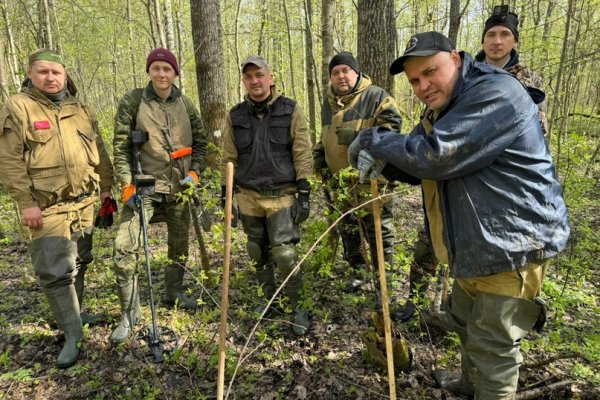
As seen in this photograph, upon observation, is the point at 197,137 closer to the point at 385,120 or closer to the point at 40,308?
the point at 385,120

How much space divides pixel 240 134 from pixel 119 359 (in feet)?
8.03

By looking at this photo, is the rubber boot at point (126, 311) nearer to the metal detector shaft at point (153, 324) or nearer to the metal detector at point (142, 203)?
the metal detector at point (142, 203)

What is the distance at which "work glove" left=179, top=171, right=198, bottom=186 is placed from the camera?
3569 mm

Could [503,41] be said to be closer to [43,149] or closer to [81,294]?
[43,149]

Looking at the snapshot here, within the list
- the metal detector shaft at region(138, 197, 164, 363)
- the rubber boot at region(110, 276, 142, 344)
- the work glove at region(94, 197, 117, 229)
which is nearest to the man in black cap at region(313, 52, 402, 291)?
the metal detector shaft at region(138, 197, 164, 363)

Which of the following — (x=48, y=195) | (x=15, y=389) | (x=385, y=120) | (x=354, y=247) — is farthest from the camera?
(x=354, y=247)

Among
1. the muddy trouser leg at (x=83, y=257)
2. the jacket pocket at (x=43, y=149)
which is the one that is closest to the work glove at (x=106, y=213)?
the muddy trouser leg at (x=83, y=257)

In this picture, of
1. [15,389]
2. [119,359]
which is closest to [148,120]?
[119,359]

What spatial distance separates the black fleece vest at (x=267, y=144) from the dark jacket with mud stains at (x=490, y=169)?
5.38ft

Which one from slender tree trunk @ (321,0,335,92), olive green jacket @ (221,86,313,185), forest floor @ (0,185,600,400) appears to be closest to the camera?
forest floor @ (0,185,600,400)

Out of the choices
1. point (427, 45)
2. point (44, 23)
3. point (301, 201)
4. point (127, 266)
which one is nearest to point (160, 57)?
point (301, 201)

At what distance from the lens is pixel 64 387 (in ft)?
10.2

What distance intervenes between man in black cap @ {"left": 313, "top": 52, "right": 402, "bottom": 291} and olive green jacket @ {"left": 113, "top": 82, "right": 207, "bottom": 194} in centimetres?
155

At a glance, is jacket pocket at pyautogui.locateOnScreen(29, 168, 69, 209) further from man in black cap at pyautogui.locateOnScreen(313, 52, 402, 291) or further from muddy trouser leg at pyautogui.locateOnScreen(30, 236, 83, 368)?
man in black cap at pyautogui.locateOnScreen(313, 52, 402, 291)
